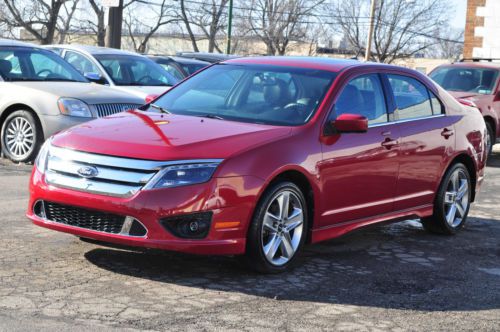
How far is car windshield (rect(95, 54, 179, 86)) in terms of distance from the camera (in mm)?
14164

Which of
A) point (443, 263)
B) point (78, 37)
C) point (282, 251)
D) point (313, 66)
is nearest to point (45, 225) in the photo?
point (282, 251)

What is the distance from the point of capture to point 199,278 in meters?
5.84

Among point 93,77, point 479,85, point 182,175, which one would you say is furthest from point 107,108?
point 479,85

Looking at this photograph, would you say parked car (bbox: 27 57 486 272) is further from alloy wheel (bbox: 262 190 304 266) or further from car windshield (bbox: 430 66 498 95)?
car windshield (bbox: 430 66 498 95)

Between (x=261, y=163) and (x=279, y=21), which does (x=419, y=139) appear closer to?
(x=261, y=163)

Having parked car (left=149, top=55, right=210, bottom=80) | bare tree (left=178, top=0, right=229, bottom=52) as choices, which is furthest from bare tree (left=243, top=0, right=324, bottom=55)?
parked car (left=149, top=55, right=210, bottom=80)

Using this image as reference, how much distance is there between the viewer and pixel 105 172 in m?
5.65

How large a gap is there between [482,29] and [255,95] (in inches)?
980

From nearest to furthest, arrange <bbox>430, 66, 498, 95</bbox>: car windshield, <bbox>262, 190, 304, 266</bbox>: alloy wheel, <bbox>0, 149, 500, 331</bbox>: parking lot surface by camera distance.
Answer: <bbox>0, 149, 500, 331</bbox>: parking lot surface
<bbox>262, 190, 304, 266</bbox>: alloy wheel
<bbox>430, 66, 498, 95</bbox>: car windshield

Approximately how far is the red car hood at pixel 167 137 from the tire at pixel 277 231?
15.6 inches

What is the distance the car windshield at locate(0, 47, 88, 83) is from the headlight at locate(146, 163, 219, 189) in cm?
692

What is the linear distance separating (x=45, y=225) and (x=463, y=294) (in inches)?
114

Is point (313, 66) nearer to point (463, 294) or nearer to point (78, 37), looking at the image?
point (463, 294)

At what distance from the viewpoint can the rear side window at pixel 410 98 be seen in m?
7.54
